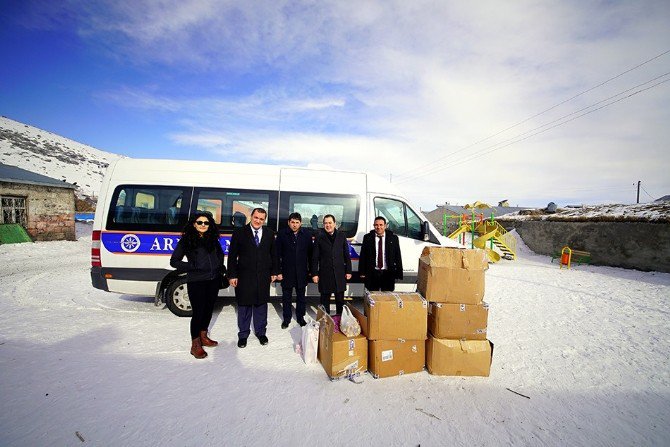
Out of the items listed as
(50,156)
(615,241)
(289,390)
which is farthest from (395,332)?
(50,156)

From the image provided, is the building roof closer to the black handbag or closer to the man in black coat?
the black handbag

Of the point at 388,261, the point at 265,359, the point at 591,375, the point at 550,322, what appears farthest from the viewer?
the point at 550,322

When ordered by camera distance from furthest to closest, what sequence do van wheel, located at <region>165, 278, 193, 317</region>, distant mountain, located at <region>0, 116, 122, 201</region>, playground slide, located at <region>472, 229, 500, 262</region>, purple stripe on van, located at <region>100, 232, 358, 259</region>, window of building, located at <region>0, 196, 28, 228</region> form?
distant mountain, located at <region>0, 116, 122, 201</region> → window of building, located at <region>0, 196, 28, 228</region> → playground slide, located at <region>472, 229, 500, 262</region> → van wheel, located at <region>165, 278, 193, 317</region> → purple stripe on van, located at <region>100, 232, 358, 259</region>

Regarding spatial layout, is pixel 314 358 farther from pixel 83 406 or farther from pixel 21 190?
pixel 21 190

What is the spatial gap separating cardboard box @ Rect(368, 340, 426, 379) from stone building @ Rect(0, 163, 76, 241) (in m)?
19.2

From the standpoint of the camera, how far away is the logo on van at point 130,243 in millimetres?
4953

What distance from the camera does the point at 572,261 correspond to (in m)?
12.8

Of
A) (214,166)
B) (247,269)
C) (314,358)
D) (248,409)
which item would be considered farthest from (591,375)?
(214,166)

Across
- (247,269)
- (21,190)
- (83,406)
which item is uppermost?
(21,190)

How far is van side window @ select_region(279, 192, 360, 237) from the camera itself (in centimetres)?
539

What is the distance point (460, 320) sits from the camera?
337 centimetres

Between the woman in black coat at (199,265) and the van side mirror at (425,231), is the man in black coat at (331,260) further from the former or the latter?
the van side mirror at (425,231)

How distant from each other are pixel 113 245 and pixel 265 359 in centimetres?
347

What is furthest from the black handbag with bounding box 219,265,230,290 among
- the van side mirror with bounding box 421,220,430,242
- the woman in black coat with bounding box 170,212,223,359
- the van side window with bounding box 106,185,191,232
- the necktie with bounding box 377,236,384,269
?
the van side mirror with bounding box 421,220,430,242
